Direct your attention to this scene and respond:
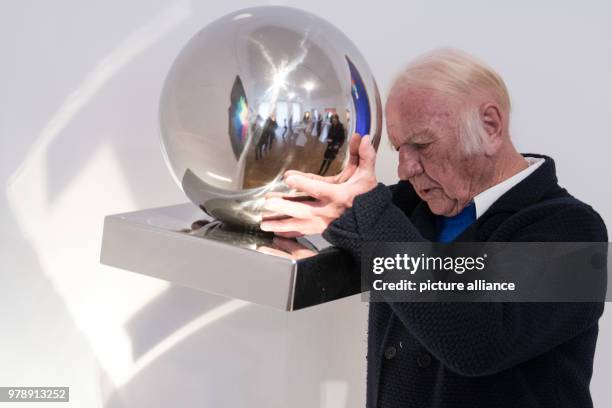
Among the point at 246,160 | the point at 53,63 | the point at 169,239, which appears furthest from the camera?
the point at 53,63

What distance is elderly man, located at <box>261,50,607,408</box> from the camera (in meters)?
0.95

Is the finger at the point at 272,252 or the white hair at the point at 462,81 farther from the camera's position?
the white hair at the point at 462,81

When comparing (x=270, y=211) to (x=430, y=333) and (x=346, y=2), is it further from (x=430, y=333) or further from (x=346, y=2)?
(x=346, y=2)

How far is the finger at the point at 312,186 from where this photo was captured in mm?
888

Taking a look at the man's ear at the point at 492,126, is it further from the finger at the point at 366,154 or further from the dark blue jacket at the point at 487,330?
the finger at the point at 366,154

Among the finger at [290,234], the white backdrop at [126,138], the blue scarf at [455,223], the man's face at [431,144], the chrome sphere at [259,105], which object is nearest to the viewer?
the chrome sphere at [259,105]

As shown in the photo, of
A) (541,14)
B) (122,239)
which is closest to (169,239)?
(122,239)

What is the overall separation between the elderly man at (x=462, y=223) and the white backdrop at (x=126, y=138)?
39cm

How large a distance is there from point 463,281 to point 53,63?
0.89 m

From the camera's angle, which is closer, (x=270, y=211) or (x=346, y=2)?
(x=270, y=211)

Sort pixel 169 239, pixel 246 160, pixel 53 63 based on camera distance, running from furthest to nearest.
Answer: pixel 53 63, pixel 169 239, pixel 246 160

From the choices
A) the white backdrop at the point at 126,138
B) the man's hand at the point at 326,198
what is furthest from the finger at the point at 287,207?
the white backdrop at the point at 126,138

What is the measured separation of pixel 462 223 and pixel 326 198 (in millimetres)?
339

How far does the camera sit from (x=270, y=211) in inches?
36.7
